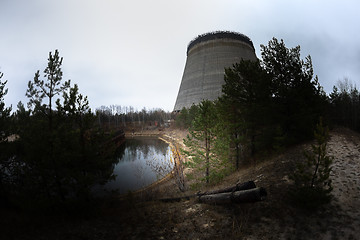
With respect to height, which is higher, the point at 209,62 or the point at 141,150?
the point at 209,62

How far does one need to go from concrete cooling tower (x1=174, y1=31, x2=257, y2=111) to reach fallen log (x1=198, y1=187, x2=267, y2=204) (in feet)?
83.3

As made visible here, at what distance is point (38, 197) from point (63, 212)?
1026 mm

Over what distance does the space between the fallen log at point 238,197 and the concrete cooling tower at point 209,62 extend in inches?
1000

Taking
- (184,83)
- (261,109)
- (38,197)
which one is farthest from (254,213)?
(184,83)

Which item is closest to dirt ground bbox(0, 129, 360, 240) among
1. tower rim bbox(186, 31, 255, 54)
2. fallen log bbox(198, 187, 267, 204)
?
fallen log bbox(198, 187, 267, 204)

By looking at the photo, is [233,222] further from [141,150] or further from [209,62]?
[209,62]

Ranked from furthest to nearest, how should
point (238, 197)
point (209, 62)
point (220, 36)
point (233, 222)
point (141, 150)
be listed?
point (220, 36)
point (209, 62)
point (141, 150)
point (238, 197)
point (233, 222)

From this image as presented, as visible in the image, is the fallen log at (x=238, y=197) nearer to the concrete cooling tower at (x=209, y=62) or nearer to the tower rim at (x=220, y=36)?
the concrete cooling tower at (x=209, y=62)

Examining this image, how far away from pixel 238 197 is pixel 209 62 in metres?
32.9

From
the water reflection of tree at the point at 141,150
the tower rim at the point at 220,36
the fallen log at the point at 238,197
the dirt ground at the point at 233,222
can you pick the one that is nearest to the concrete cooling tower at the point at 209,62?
the tower rim at the point at 220,36

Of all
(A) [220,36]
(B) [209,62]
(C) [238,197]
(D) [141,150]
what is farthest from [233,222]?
(A) [220,36]

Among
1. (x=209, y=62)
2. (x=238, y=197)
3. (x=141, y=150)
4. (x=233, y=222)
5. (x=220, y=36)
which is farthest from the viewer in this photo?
(x=220, y=36)

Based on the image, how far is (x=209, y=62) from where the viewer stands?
33875mm

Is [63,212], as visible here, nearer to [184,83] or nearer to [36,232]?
[36,232]
